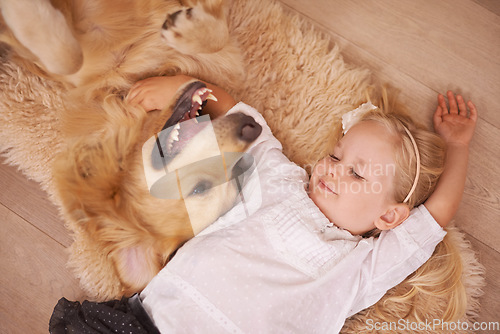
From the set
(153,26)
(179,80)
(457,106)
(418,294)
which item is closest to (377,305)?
(418,294)

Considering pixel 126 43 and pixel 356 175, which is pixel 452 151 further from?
pixel 126 43

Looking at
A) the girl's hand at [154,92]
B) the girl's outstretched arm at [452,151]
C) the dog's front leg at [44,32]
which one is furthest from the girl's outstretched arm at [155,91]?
the girl's outstretched arm at [452,151]

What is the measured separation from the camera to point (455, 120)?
1.75 metres

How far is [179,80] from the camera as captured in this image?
5.24 feet

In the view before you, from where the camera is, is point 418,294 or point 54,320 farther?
point 418,294

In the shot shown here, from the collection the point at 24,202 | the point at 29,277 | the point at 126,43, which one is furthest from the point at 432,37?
the point at 29,277

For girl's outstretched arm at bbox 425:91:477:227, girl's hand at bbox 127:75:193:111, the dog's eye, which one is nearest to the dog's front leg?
girl's hand at bbox 127:75:193:111

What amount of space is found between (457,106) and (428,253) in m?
0.70

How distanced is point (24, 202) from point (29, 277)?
343 millimetres

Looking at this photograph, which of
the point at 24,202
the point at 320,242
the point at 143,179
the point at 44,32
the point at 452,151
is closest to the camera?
the point at 44,32

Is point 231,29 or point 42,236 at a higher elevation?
point 231,29

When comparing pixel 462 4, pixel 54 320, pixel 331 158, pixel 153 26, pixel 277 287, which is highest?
pixel 462 4

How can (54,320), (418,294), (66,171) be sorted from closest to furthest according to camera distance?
(66,171), (54,320), (418,294)

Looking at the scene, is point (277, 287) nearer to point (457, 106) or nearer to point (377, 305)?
point (377, 305)
